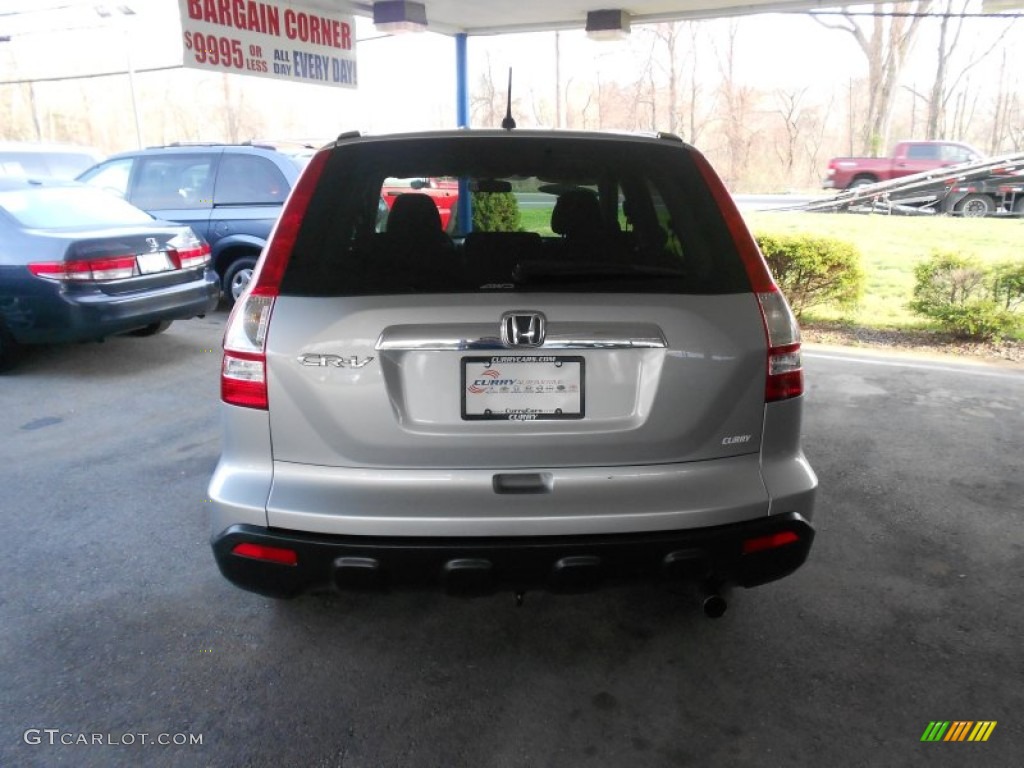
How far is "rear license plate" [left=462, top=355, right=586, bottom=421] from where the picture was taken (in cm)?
212

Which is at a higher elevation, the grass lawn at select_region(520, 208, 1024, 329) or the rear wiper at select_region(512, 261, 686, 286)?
the rear wiper at select_region(512, 261, 686, 286)

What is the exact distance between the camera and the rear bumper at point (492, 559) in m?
2.12

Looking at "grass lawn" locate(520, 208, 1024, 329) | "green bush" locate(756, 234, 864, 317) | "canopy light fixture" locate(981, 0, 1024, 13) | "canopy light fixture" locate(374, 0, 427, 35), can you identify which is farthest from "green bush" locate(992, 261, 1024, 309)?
"canopy light fixture" locate(374, 0, 427, 35)

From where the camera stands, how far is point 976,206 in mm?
19172

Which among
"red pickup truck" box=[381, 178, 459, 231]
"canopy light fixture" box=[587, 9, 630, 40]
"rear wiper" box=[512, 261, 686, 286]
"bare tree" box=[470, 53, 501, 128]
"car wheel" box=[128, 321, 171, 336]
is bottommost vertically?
"car wheel" box=[128, 321, 171, 336]

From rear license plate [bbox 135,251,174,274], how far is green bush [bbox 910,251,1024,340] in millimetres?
7532

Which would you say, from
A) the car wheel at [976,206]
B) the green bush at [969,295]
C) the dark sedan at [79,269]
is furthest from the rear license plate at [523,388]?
the car wheel at [976,206]

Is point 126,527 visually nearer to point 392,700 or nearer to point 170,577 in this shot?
point 170,577

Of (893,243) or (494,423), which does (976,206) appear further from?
(494,423)

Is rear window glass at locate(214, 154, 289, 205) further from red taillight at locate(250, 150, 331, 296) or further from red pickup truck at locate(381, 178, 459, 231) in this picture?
red taillight at locate(250, 150, 331, 296)

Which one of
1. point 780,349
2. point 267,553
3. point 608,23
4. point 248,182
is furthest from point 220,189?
point 780,349

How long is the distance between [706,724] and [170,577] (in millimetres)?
2249

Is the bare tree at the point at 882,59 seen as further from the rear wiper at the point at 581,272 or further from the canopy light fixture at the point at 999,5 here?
the rear wiper at the point at 581,272

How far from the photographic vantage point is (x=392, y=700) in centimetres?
245
